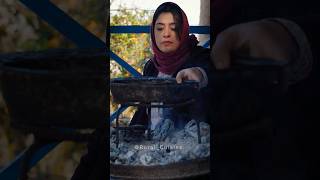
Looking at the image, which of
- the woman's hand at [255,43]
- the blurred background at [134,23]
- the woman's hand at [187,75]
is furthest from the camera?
the woman's hand at [255,43]

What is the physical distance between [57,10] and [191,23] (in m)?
1.19

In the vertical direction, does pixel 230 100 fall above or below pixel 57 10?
below

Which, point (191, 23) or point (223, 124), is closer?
point (191, 23)

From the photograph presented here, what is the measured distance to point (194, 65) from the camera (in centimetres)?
403

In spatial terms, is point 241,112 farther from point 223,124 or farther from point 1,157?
point 1,157

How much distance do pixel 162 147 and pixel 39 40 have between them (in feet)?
4.72

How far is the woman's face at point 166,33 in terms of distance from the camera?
392cm

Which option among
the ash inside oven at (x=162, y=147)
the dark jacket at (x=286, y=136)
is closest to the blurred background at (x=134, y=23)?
the ash inside oven at (x=162, y=147)

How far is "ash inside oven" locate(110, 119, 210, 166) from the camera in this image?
3949mm

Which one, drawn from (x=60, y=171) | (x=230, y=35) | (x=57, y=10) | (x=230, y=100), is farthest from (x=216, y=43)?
(x=60, y=171)

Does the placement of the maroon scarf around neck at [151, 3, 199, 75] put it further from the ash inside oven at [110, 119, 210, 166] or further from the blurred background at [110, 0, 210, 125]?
the ash inside oven at [110, 119, 210, 166]

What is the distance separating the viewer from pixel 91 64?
4.25 metres

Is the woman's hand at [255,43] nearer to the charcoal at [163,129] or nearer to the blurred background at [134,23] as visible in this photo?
the blurred background at [134,23]

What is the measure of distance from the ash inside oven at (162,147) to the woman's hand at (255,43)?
66cm
